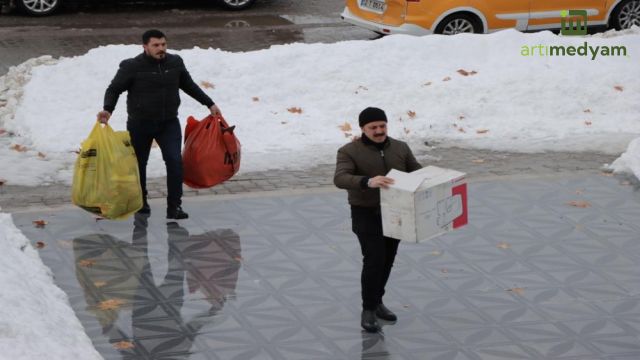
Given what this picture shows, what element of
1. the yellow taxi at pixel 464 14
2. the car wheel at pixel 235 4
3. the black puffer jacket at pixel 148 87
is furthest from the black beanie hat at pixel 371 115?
the car wheel at pixel 235 4

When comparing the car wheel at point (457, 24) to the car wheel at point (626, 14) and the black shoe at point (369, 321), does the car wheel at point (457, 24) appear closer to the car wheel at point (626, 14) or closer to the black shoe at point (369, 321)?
the car wheel at point (626, 14)

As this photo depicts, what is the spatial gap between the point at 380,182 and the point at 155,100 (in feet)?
11.0

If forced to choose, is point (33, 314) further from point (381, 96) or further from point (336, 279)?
point (381, 96)

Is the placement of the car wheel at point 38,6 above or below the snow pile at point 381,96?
above

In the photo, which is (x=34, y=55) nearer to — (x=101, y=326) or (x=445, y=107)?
(x=445, y=107)

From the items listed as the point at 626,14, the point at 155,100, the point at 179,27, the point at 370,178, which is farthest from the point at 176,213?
the point at 626,14

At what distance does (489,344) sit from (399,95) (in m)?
6.68

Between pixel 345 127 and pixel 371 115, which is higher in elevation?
pixel 371 115

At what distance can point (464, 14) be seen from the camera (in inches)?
728

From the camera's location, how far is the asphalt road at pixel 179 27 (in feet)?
61.0

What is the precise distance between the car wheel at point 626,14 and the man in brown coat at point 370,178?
11345mm

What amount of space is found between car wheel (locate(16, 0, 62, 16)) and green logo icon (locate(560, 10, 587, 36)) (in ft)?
26.4

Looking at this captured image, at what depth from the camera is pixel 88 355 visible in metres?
7.71

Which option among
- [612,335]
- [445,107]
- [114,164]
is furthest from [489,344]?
[445,107]
